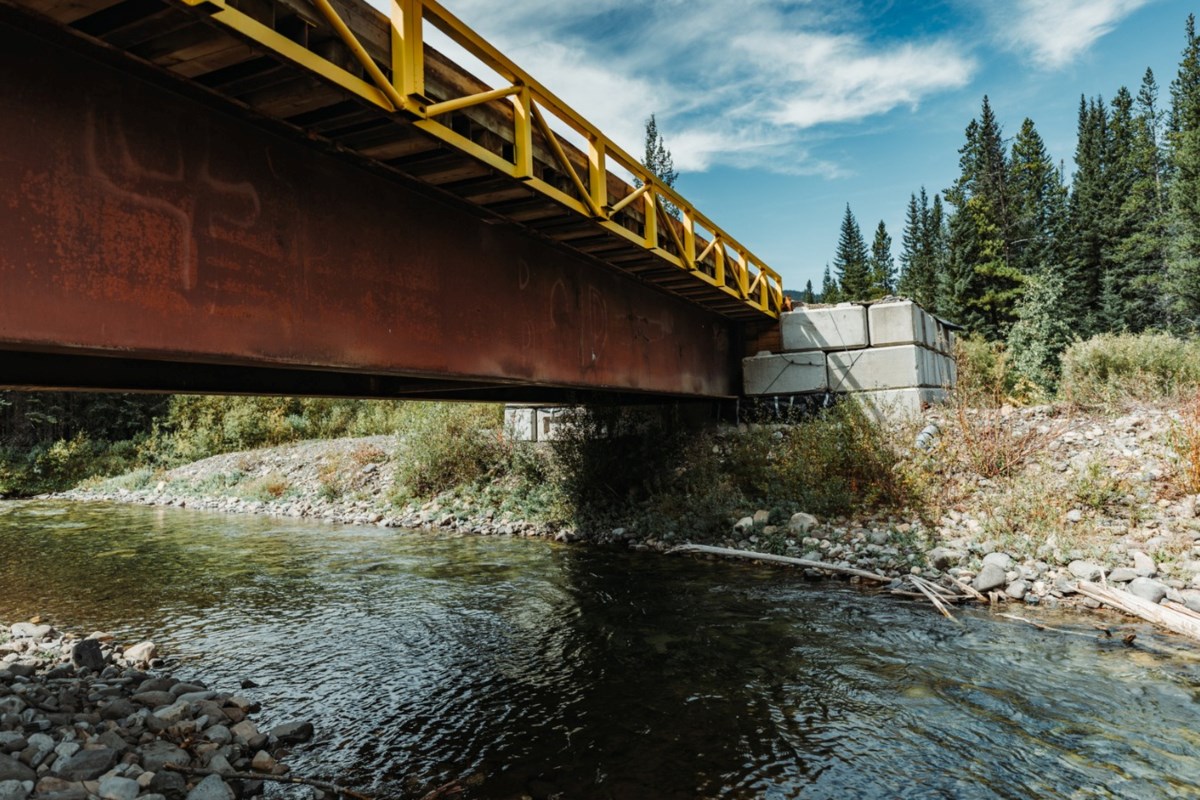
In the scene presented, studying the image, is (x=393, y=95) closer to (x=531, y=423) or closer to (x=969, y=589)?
(x=969, y=589)

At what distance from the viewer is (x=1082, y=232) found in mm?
45500

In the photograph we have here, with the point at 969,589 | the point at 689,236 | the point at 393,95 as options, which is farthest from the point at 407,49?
the point at 969,589

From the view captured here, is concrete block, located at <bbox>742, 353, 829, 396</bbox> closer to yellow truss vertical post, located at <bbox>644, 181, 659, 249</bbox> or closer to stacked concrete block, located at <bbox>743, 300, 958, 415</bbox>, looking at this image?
stacked concrete block, located at <bbox>743, 300, 958, 415</bbox>

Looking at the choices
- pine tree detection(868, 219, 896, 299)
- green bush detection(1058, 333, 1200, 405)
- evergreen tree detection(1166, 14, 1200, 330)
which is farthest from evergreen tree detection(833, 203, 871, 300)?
green bush detection(1058, 333, 1200, 405)

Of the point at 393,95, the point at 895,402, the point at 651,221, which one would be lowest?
the point at 895,402

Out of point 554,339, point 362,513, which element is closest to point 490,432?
point 362,513

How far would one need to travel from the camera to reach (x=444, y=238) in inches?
281

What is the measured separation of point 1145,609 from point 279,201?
9.26 meters

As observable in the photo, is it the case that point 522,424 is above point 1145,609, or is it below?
above

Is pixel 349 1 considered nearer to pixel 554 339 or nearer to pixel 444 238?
pixel 444 238

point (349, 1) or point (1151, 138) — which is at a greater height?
point (1151, 138)

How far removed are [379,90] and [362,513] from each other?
14.8 meters

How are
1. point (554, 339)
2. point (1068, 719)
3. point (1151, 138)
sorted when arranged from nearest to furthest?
point (1068, 719) → point (554, 339) → point (1151, 138)

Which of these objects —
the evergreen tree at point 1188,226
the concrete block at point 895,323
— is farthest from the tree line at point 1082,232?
the concrete block at point 895,323
